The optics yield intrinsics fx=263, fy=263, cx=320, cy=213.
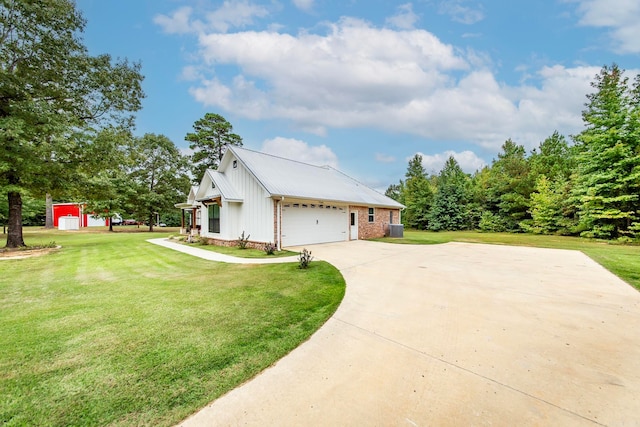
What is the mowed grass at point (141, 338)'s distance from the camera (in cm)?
228

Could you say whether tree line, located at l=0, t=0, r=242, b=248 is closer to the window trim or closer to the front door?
the window trim

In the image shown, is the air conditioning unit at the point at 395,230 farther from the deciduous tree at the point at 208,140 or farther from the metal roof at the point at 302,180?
the deciduous tree at the point at 208,140

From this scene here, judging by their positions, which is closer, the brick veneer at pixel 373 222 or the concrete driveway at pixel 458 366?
the concrete driveway at pixel 458 366

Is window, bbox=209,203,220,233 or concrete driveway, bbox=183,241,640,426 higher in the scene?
window, bbox=209,203,220,233

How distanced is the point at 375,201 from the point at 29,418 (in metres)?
17.2

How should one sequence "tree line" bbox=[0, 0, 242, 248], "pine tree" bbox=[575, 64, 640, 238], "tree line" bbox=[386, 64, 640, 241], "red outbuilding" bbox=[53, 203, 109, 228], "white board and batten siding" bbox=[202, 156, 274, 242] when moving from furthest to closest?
1. "red outbuilding" bbox=[53, 203, 109, 228]
2. "tree line" bbox=[386, 64, 640, 241]
3. "pine tree" bbox=[575, 64, 640, 238]
4. "white board and batten siding" bbox=[202, 156, 274, 242]
5. "tree line" bbox=[0, 0, 242, 248]

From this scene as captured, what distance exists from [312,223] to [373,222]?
18.8ft

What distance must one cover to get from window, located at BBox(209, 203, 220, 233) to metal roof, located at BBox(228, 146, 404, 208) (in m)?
2.44

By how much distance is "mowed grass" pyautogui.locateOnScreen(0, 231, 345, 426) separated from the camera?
228 cm

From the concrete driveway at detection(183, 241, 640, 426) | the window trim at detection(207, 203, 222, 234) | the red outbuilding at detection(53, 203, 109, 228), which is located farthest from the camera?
the red outbuilding at detection(53, 203, 109, 228)

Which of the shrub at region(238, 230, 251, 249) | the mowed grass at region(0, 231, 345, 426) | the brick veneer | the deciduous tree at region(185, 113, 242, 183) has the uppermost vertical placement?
the deciduous tree at region(185, 113, 242, 183)

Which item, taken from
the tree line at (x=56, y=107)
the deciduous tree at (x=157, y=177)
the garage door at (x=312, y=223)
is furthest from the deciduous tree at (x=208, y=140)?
the garage door at (x=312, y=223)

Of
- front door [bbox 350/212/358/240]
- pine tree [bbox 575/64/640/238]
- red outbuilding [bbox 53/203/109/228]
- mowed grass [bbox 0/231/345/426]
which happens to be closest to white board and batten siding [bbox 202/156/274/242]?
mowed grass [bbox 0/231/345/426]

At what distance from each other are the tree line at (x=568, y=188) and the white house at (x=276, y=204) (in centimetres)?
1420
